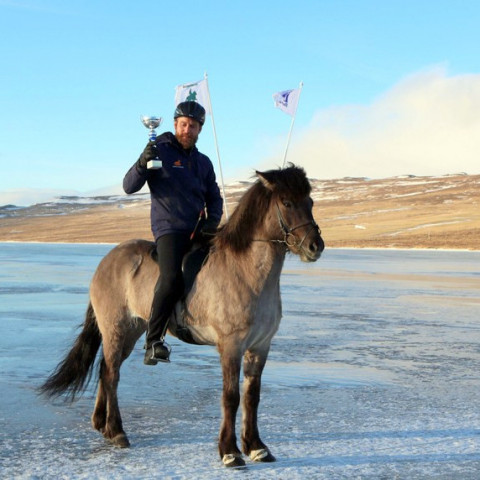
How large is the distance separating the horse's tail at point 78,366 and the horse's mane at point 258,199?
167 cm

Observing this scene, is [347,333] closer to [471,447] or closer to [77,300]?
[471,447]

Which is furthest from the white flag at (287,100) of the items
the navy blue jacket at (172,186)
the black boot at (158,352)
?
the black boot at (158,352)

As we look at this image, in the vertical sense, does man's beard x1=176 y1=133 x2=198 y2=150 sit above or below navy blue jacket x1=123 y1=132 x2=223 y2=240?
above

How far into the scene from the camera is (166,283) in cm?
538

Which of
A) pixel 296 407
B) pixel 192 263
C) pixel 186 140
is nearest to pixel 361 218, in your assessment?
pixel 296 407

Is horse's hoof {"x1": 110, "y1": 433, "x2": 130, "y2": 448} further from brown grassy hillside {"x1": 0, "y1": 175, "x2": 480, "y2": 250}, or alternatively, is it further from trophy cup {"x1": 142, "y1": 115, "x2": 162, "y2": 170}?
brown grassy hillside {"x1": 0, "y1": 175, "x2": 480, "y2": 250}

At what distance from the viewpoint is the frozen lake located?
472 cm

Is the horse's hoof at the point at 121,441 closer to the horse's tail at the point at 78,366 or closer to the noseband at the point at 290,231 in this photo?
the horse's tail at the point at 78,366

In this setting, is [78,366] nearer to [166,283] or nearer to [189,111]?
[166,283]

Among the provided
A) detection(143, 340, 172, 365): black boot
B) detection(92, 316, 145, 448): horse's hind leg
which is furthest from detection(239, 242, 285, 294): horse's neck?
detection(92, 316, 145, 448): horse's hind leg

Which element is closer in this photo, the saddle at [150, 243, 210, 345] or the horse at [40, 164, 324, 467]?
the horse at [40, 164, 324, 467]

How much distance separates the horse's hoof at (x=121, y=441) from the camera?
5.23 m

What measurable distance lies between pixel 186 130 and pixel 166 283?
4.09ft

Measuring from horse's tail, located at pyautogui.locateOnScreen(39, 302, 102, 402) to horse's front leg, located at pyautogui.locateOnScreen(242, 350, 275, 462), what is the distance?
1667 mm
